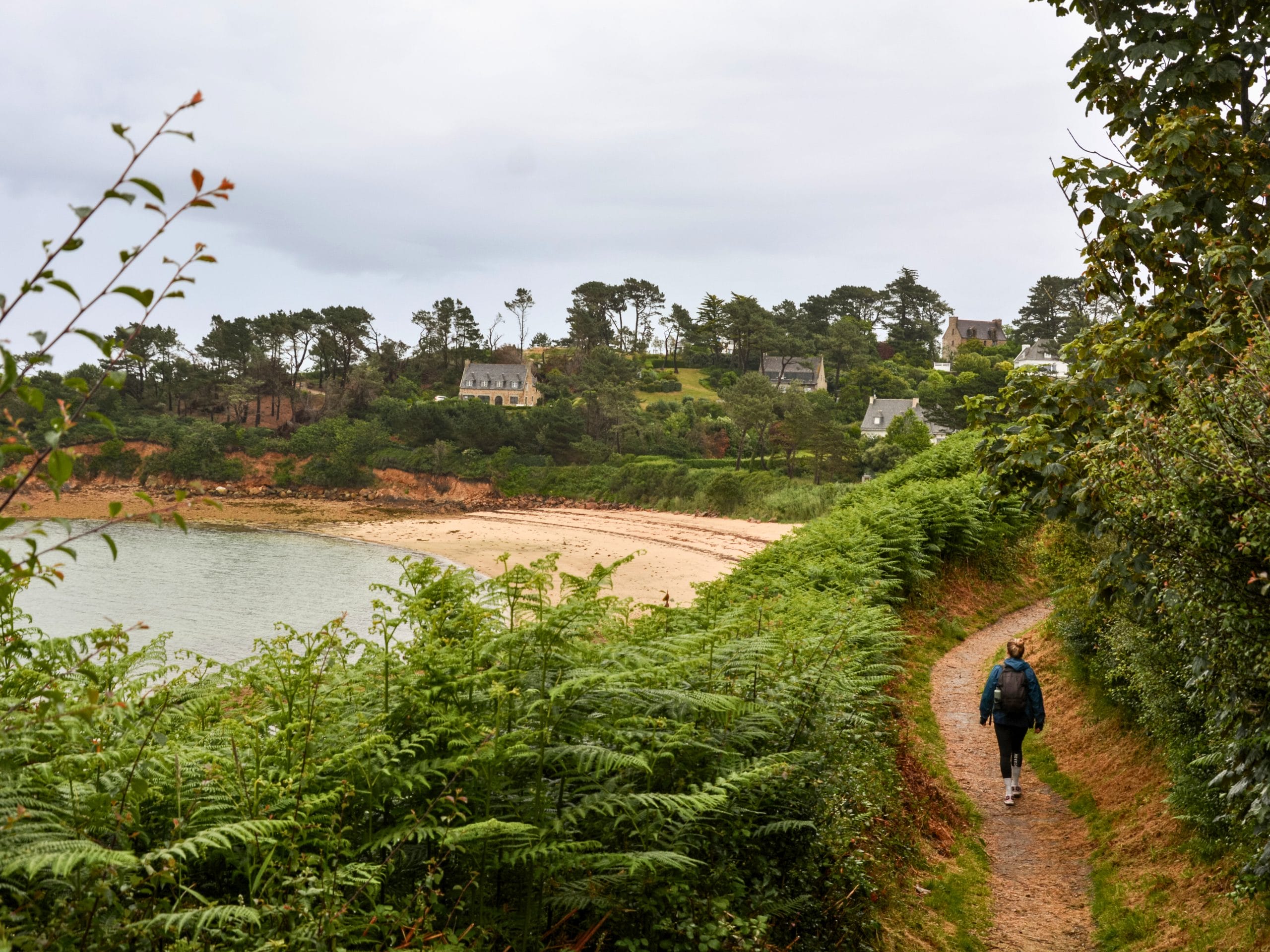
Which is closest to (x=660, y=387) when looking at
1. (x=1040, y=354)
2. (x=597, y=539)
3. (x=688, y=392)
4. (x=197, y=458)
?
(x=688, y=392)

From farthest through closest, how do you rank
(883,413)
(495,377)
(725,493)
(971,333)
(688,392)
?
1. (971,333)
2. (688,392)
3. (495,377)
4. (883,413)
5. (725,493)

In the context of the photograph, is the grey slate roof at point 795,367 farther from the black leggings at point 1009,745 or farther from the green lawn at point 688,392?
the black leggings at point 1009,745

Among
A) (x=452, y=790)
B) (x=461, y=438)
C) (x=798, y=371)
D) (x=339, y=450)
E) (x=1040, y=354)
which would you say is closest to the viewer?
(x=452, y=790)

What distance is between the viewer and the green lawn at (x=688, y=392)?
8338 cm

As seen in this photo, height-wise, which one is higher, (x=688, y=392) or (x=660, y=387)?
(x=660, y=387)

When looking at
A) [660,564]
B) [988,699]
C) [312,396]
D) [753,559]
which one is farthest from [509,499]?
[988,699]

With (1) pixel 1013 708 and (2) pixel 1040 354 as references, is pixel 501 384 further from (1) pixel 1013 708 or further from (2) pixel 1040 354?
(1) pixel 1013 708

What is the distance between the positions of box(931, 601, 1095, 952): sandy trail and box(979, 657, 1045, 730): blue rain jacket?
884 millimetres

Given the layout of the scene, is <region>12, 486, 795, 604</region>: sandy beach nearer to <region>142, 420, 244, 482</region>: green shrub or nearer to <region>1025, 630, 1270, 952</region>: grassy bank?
<region>142, 420, 244, 482</region>: green shrub

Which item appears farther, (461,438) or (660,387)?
(660,387)

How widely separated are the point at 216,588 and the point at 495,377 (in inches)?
2112

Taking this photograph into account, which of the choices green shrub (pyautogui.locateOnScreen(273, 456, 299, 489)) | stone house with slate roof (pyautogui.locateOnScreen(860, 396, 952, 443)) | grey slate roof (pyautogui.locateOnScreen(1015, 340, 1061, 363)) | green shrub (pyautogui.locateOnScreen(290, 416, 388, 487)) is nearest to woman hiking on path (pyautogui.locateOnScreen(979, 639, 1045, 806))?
stone house with slate roof (pyautogui.locateOnScreen(860, 396, 952, 443))

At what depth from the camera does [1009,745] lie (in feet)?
30.6

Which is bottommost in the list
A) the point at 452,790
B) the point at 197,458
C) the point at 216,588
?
the point at 216,588
